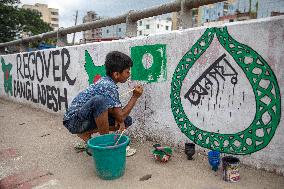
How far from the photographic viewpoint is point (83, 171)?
3.00m

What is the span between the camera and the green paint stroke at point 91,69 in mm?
4593

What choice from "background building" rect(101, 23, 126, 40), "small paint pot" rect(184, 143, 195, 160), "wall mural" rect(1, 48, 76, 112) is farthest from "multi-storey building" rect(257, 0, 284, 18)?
"wall mural" rect(1, 48, 76, 112)

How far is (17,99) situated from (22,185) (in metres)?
5.91

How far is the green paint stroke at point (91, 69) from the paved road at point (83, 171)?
1008mm

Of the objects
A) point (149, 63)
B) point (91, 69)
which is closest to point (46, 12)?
point (91, 69)

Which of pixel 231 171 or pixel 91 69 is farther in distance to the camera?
pixel 91 69

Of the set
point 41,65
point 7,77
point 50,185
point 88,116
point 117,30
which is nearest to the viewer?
point 50,185

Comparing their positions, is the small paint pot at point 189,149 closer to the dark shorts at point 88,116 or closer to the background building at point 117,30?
the dark shorts at point 88,116

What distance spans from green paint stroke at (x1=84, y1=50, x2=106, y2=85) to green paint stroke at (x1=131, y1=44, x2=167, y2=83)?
0.82 meters

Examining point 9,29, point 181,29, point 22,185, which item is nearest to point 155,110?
point 181,29

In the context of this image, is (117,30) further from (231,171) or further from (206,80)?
(231,171)

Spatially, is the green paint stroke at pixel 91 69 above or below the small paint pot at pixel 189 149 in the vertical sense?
above

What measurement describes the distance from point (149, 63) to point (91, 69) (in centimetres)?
144

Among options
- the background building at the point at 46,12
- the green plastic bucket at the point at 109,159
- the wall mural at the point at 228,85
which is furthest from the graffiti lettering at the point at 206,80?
the background building at the point at 46,12
